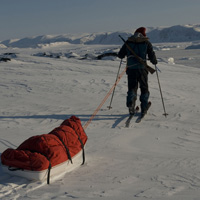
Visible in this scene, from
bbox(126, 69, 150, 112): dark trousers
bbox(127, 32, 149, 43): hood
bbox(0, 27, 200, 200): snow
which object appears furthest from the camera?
bbox(126, 69, 150, 112): dark trousers

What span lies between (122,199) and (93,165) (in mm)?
921

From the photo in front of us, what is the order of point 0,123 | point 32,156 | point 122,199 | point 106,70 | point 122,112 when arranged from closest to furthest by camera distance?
point 122,199 → point 32,156 → point 0,123 → point 122,112 → point 106,70

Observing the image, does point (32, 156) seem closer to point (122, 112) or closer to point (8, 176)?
point (8, 176)

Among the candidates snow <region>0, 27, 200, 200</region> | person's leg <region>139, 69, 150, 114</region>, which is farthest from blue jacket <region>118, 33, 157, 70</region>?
snow <region>0, 27, 200, 200</region>

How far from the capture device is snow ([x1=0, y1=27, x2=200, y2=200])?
261cm

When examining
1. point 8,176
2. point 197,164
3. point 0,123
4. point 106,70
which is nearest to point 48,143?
point 8,176

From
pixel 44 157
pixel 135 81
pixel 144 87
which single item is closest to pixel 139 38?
pixel 135 81

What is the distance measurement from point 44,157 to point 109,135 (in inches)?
76.5

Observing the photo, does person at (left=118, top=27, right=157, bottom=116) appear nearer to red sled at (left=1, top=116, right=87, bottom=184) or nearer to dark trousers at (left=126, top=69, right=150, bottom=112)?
dark trousers at (left=126, top=69, right=150, bottom=112)

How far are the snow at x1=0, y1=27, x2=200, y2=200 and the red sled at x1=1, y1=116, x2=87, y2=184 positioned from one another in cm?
9

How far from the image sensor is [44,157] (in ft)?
8.91

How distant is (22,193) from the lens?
2.53m

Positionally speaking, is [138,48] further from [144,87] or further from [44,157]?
[44,157]

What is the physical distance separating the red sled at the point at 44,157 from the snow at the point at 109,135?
0.09 meters
